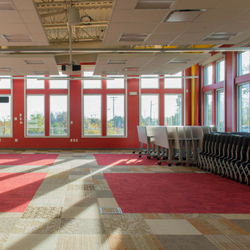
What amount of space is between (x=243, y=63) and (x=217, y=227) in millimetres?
7807

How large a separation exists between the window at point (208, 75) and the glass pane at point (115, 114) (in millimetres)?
4037

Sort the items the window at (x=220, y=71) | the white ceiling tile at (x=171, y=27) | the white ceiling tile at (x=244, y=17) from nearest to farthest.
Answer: the white ceiling tile at (x=244, y=17), the white ceiling tile at (x=171, y=27), the window at (x=220, y=71)

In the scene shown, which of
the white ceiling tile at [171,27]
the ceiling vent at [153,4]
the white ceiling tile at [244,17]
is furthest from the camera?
the white ceiling tile at [171,27]

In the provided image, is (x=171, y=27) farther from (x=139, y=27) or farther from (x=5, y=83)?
(x=5, y=83)

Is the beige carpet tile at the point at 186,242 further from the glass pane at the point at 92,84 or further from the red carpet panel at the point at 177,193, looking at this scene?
the glass pane at the point at 92,84

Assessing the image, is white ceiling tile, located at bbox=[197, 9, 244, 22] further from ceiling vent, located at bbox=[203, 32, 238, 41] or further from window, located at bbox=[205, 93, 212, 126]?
window, located at bbox=[205, 93, 212, 126]

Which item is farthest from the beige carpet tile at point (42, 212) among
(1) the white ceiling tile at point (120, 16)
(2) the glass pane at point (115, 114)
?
(2) the glass pane at point (115, 114)

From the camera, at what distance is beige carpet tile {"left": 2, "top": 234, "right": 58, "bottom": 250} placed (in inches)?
96.7

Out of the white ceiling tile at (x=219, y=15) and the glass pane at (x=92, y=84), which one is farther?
the glass pane at (x=92, y=84)

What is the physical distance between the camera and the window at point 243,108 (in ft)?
30.3

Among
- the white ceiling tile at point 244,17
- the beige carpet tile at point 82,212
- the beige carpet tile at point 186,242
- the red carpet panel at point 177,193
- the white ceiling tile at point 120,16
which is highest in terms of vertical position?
the white ceiling tile at point 244,17

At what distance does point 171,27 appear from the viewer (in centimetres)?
589

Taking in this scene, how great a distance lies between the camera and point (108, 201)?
4.04 meters

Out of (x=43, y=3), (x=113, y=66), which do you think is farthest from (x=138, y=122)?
(x=43, y=3)
